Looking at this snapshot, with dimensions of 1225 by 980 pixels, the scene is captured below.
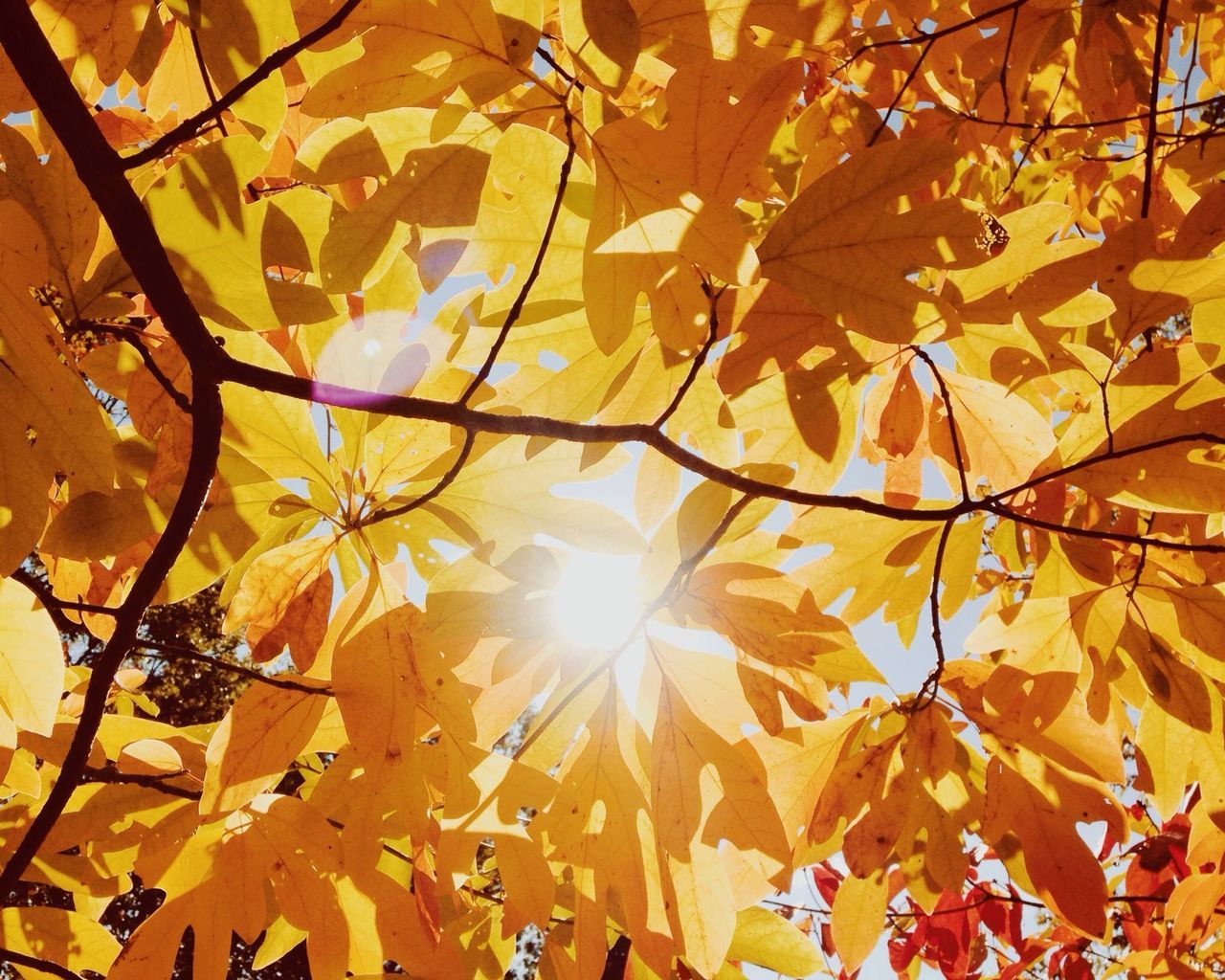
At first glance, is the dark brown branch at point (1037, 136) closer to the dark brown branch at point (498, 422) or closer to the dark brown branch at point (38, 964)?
the dark brown branch at point (498, 422)

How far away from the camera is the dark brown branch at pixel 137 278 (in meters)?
0.71

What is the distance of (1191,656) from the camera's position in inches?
47.4

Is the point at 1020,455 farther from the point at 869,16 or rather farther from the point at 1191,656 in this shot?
the point at 869,16

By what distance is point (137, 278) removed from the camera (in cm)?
80

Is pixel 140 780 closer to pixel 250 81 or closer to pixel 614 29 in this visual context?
pixel 250 81

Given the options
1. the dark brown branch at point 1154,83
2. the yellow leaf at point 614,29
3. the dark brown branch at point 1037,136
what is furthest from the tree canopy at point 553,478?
the dark brown branch at point 1037,136

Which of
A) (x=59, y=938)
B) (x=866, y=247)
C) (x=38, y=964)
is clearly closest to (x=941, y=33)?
(x=866, y=247)

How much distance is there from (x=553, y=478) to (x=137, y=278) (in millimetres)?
489

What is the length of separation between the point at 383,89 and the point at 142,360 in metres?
0.44

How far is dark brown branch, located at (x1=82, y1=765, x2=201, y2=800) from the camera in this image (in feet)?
3.81

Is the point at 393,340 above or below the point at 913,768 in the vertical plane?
above

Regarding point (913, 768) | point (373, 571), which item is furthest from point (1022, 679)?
point (373, 571)

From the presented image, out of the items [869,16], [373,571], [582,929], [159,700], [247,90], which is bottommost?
[582,929]

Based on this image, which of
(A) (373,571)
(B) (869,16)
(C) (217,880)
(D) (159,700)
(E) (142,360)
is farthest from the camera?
(D) (159,700)
